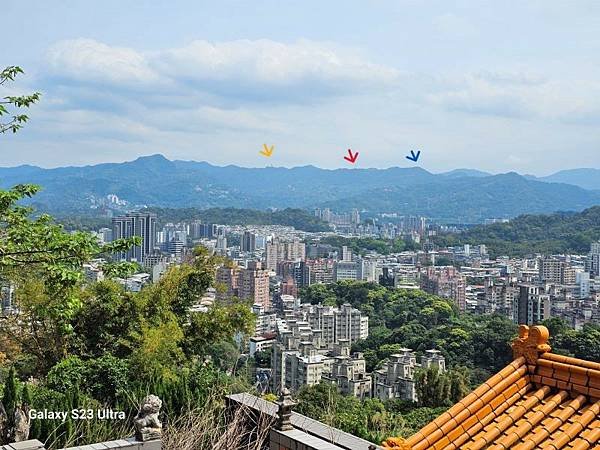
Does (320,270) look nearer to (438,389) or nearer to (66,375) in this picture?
(438,389)

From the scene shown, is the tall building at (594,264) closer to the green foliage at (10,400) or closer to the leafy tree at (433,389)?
the leafy tree at (433,389)

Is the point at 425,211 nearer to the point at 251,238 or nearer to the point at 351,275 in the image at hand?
the point at 251,238

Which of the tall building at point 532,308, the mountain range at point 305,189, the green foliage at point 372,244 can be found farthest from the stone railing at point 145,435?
the mountain range at point 305,189

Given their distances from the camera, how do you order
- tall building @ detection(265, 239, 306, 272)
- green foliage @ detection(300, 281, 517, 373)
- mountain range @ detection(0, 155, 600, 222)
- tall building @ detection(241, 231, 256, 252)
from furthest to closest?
mountain range @ detection(0, 155, 600, 222), tall building @ detection(241, 231, 256, 252), tall building @ detection(265, 239, 306, 272), green foliage @ detection(300, 281, 517, 373)

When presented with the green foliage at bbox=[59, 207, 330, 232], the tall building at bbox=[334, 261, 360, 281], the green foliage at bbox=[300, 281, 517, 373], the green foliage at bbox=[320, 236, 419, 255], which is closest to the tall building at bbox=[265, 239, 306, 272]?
the green foliage at bbox=[320, 236, 419, 255]

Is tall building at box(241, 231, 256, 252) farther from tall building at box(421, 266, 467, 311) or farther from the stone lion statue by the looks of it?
the stone lion statue

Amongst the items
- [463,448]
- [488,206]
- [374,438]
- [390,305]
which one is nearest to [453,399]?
[374,438]
